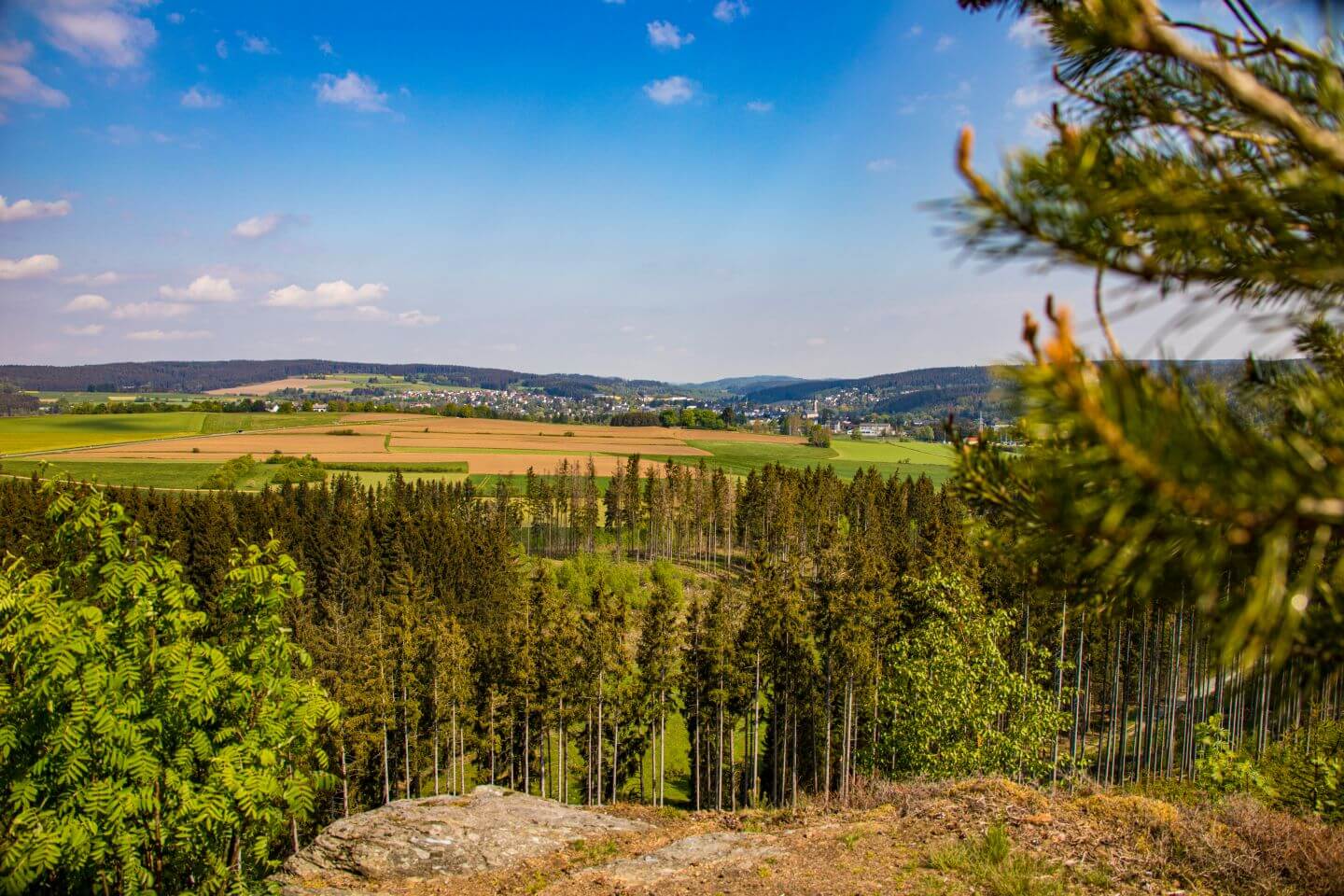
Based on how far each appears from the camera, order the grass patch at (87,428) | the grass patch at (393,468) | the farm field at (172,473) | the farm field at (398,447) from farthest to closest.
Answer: the grass patch at (393,468), the grass patch at (87,428), the farm field at (398,447), the farm field at (172,473)

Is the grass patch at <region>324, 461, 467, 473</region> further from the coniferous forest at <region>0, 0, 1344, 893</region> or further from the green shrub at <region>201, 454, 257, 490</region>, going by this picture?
the coniferous forest at <region>0, 0, 1344, 893</region>

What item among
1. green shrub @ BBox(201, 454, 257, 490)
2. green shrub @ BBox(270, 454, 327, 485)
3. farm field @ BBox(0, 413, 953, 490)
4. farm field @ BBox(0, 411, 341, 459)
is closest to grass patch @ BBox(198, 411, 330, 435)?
farm field @ BBox(0, 411, 341, 459)

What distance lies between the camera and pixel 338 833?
1549 cm

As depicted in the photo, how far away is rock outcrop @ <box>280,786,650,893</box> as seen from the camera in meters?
14.1

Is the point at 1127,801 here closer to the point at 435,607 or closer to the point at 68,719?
the point at 68,719

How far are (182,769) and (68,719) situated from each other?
1.17m

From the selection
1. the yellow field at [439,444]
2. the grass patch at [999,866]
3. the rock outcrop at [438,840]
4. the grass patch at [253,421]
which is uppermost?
the grass patch at [253,421]

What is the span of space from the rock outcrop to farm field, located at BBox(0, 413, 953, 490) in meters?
69.5

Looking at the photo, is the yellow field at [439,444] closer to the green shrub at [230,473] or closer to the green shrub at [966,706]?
the green shrub at [230,473]

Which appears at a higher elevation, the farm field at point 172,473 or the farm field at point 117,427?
the farm field at point 117,427

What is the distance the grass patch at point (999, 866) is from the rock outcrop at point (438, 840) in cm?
752

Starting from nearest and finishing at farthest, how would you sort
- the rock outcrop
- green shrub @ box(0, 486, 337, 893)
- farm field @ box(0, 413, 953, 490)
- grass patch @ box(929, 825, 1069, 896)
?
green shrub @ box(0, 486, 337, 893) < grass patch @ box(929, 825, 1069, 896) < the rock outcrop < farm field @ box(0, 413, 953, 490)

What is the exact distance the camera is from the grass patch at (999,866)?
29.0 ft

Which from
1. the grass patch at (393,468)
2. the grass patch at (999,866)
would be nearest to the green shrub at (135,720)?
the grass patch at (999,866)
